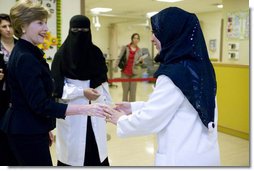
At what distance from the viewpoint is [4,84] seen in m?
2.00

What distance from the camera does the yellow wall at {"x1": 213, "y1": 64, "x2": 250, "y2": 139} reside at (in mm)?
3420

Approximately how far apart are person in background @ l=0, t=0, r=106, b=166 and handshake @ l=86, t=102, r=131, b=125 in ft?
0.40

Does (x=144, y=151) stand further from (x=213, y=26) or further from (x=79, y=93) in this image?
(x=213, y=26)

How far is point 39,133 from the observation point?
1399 mm

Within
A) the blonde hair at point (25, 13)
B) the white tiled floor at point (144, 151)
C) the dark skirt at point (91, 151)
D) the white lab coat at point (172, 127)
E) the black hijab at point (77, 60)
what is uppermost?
the blonde hair at point (25, 13)

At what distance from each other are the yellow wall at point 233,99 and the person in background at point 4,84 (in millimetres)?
2590

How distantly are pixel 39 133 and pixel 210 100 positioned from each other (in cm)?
82

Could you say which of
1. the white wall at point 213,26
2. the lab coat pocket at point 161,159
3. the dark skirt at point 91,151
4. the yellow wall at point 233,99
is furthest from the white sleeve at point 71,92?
the white wall at point 213,26

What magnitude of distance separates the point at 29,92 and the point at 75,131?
2.54ft

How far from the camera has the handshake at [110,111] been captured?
1.37 metres

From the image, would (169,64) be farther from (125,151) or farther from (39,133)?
(125,151)

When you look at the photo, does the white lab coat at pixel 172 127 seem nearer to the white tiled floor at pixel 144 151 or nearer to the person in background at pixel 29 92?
the person in background at pixel 29 92

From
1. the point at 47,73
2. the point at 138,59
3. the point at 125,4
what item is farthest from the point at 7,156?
the point at 125,4

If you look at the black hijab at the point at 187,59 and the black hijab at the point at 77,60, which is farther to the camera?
the black hijab at the point at 77,60
